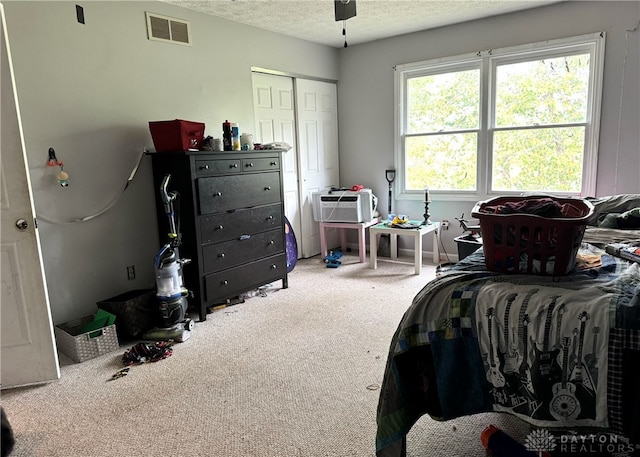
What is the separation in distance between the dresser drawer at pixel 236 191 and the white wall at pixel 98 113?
0.58 m

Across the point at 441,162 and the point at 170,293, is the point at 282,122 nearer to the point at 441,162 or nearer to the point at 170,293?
the point at 441,162

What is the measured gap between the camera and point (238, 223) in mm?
3545

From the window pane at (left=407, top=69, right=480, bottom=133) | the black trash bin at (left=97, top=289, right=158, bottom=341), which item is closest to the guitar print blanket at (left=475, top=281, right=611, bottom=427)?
the black trash bin at (left=97, top=289, right=158, bottom=341)

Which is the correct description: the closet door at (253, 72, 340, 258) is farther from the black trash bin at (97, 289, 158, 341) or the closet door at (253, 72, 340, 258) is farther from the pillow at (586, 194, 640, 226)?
the pillow at (586, 194, 640, 226)

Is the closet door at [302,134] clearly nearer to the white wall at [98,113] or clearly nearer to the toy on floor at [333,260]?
the toy on floor at [333,260]

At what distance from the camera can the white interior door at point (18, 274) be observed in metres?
2.29

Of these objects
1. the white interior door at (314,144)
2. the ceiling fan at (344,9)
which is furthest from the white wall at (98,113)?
the ceiling fan at (344,9)

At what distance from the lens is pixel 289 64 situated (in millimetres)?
4648

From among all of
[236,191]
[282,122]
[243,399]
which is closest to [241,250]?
[236,191]

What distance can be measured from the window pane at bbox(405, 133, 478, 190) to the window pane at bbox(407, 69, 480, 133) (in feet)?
0.41

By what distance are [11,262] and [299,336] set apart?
1.76 m

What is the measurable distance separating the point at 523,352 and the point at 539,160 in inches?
133

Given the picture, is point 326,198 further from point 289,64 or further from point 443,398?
point 443,398

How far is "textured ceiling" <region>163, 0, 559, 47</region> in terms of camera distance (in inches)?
142
